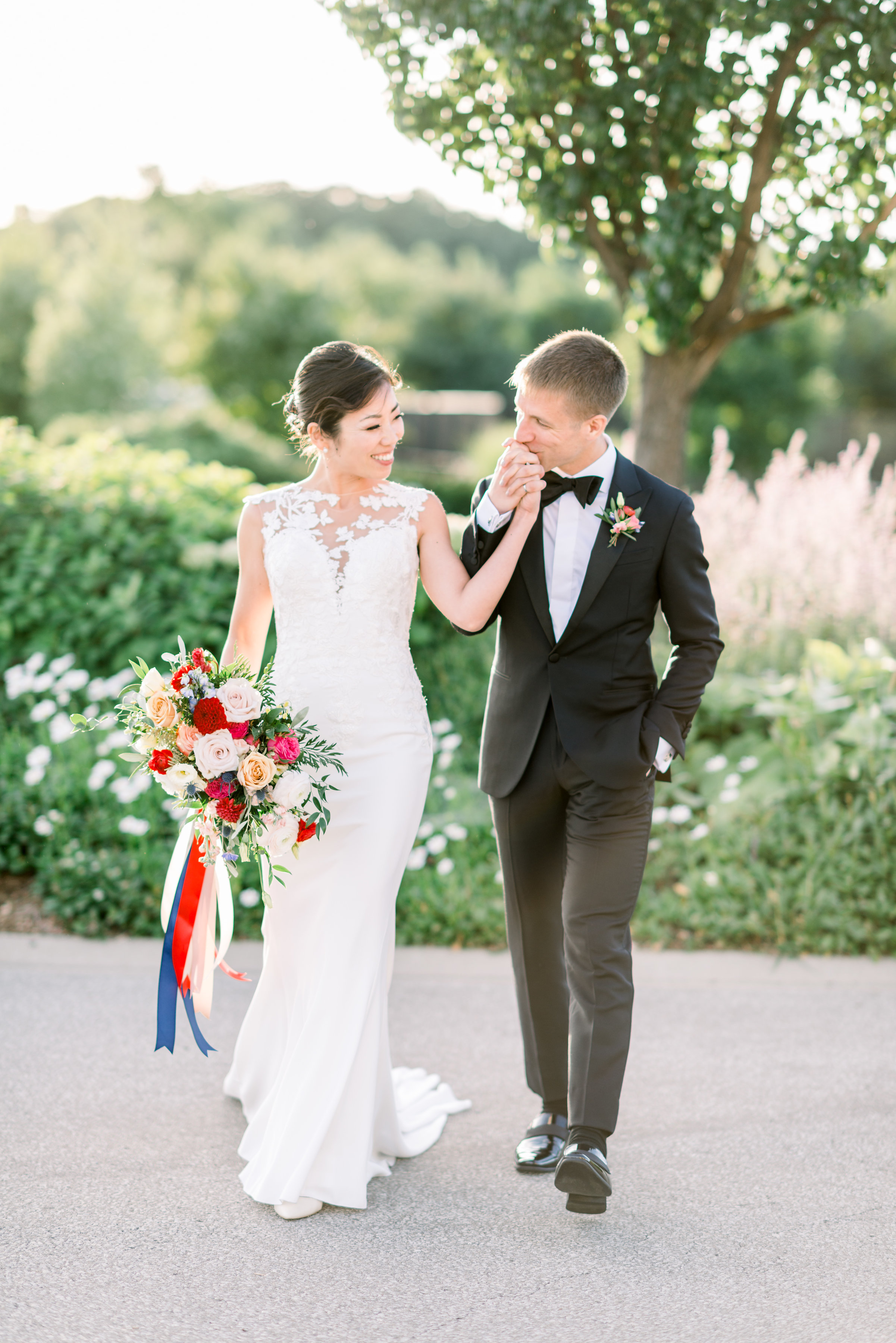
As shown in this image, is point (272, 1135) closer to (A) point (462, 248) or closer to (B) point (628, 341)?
(B) point (628, 341)

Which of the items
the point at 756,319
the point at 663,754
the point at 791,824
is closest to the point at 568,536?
the point at 663,754

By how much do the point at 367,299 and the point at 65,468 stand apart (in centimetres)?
4055

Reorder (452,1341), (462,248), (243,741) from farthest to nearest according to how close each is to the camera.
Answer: (462,248) → (243,741) → (452,1341)

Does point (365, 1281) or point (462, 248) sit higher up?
point (462, 248)

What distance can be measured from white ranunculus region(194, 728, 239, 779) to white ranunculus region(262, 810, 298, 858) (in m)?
0.18

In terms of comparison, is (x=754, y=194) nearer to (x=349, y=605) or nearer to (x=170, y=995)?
(x=349, y=605)

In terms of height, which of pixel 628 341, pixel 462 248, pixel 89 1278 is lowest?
pixel 89 1278

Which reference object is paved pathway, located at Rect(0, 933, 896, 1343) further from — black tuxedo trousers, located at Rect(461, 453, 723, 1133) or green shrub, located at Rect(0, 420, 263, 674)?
green shrub, located at Rect(0, 420, 263, 674)

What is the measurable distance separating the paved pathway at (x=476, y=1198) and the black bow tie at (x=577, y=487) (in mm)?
1838

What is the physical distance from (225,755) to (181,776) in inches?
5.6

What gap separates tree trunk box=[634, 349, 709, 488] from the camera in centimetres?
694

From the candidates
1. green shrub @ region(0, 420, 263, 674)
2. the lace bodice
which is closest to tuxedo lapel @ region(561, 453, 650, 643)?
the lace bodice

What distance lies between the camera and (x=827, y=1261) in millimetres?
2801

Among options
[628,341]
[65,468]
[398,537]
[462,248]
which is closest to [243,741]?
[398,537]
